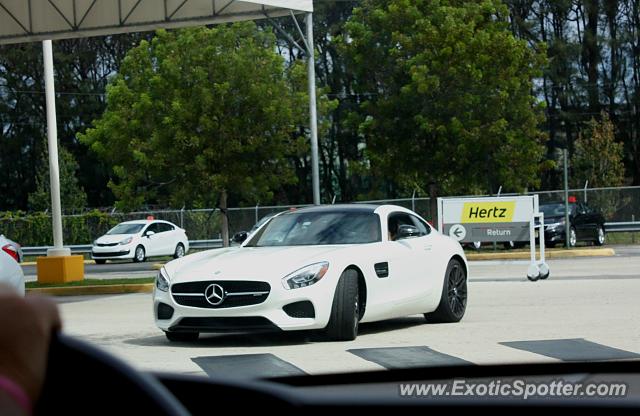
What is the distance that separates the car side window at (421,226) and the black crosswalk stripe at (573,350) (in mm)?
2619

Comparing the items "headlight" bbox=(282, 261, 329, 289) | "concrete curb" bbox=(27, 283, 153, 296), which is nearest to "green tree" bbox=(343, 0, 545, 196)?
"concrete curb" bbox=(27, 283, 153, 296)

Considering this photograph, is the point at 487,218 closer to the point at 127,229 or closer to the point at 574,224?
the point at 574,224

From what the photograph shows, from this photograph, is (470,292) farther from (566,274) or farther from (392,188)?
(392,188)

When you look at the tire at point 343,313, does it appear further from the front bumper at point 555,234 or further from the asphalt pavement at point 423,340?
the front bumper at point 555,234

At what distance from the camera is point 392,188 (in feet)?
215

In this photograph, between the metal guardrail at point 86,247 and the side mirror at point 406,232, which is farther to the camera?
the metal guardrail at point 86,247

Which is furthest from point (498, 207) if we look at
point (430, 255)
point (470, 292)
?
point (430, 255)

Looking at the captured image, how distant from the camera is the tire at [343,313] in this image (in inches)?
428

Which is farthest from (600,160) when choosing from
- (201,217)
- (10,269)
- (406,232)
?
(10,269)

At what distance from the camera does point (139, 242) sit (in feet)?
134

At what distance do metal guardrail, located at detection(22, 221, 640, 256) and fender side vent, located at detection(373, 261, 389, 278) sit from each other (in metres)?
31.7

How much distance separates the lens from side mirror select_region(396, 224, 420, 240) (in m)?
12.2

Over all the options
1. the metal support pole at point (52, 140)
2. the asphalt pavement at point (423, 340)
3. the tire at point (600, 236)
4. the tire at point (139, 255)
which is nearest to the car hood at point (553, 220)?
the tire at point (600, 236)

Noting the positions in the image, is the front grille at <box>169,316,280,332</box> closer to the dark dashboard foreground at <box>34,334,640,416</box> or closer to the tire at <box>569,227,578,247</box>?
the dark dashboard foreground at <box>34,334,640,416</box>
